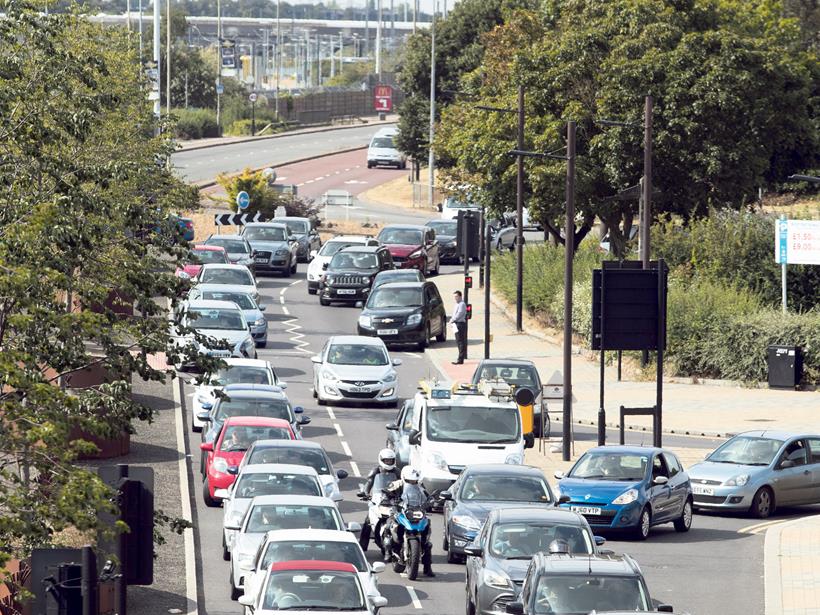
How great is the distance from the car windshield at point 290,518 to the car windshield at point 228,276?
82.9 feet

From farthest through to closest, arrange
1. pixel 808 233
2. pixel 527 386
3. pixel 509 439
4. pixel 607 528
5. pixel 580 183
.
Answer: pixel 580 183, pixel 808 233, pixel 527 386, pixel 509 439, pixel 607 528


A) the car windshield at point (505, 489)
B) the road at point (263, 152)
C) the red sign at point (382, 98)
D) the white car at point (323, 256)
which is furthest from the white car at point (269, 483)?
the red sign at point (382, 98)

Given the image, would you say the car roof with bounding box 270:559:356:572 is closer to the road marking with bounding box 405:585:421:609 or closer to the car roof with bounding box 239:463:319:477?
the road marking with bounding box 405:585:421:609

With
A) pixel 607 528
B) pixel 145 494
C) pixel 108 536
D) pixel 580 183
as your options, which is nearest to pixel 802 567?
pixel 607 528

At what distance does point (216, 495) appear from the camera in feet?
88.0

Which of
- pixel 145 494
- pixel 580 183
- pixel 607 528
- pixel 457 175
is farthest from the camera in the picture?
pixel 457 175

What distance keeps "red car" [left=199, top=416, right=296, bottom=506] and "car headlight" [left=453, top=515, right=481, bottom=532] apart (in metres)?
4.66

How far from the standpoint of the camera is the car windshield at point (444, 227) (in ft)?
215

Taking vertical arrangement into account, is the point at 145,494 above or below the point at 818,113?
below

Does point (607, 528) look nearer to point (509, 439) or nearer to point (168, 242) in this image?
point (509, 439)

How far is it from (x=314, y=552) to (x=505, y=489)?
5485 millimetres

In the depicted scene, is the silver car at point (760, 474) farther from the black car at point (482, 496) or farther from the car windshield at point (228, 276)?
the car windshield at point (228, 276)

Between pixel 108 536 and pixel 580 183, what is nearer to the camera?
pixel 108 536

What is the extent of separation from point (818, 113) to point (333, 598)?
188ft
